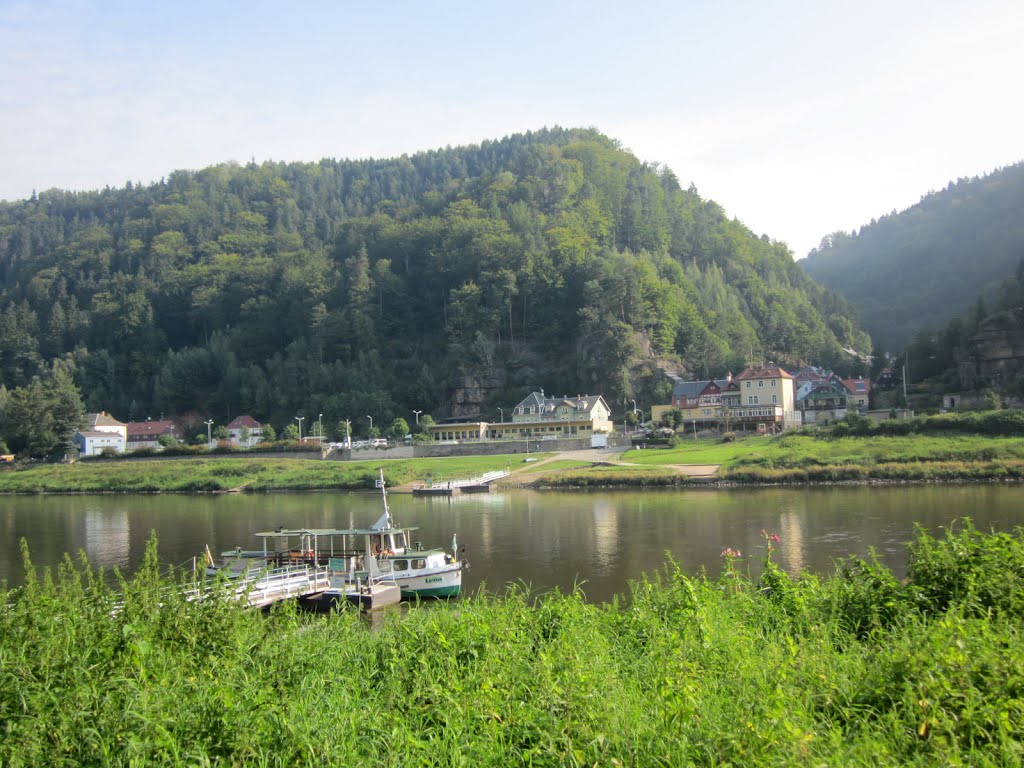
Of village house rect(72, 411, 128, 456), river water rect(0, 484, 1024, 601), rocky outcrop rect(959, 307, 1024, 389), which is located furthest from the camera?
village house rect(72, 411, 128, 456)

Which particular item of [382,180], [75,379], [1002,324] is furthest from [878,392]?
[382,180]

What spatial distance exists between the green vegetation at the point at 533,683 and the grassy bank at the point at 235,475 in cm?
5636

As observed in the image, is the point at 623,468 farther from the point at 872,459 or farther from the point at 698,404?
the point at 698,404

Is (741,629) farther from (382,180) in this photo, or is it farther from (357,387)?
(382,180)

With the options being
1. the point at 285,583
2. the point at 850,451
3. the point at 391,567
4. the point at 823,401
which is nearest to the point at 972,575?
the point at 391,567

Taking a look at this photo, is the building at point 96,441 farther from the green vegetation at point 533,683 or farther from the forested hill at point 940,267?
the forested hill at point 940,267

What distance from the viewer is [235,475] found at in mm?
74938

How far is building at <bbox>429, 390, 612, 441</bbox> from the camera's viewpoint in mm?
91438

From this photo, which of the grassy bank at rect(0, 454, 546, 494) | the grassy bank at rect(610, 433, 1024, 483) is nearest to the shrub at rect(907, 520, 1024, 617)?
the grassy bank at rect(610, 433, 1024, 483)

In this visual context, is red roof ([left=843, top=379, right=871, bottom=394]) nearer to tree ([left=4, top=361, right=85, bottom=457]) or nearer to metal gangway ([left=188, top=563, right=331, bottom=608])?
metal gangway ([left=188, top=563, right=331, bottom=608])

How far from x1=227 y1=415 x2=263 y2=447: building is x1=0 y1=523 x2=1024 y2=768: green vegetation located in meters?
91.0

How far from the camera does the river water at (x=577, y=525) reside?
2789 cm

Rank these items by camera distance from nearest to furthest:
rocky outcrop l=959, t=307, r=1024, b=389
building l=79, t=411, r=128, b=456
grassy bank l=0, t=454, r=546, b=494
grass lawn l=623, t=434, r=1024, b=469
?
grass lawn l=623, t=434, r=1024, b=469, grassy bank l=0, t=454, r=546, b=494, rocky outcrop l=959, t=307, r=1024, b=389, building l=79, t=411, r=128, b=456

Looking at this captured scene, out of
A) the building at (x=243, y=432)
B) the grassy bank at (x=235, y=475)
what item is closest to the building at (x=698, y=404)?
the grassy bank at (x=235, y=475)
